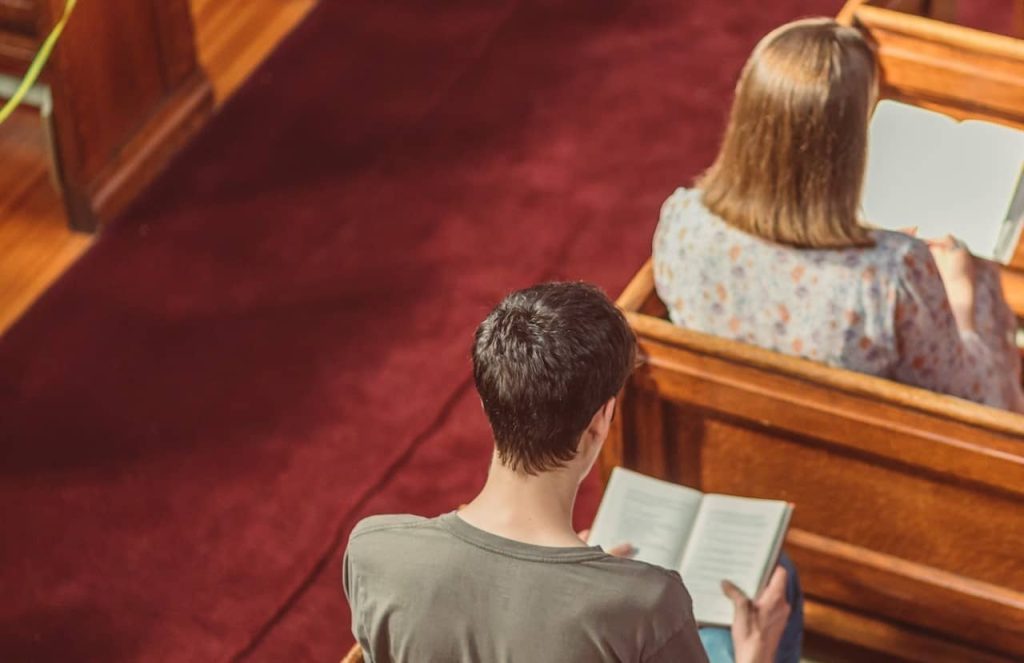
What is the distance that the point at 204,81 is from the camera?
4445 millimetres

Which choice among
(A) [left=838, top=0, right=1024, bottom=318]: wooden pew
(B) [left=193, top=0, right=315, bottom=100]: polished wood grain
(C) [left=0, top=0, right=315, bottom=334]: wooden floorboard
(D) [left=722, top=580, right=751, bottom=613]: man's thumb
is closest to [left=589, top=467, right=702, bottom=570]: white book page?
(D) [left=722, top=580, right=751, bottom=613]: man's thumb

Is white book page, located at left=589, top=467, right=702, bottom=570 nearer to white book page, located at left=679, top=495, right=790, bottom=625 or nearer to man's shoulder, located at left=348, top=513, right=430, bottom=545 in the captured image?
white book page, located at left=679, top=495, right=790, bottom=625

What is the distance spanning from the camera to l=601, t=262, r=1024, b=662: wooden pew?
8.19 feet

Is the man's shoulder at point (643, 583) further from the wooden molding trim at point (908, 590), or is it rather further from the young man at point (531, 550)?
the wooden molding trim at point (908, 590)

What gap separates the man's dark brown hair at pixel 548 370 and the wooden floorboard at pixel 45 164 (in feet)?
7.74

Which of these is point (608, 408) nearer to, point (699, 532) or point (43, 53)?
point (699, 532)

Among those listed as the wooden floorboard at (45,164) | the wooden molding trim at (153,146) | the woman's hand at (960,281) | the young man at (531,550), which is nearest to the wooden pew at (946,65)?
the woman's hand at (960,281)

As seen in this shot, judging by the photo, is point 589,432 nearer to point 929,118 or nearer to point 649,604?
point 649,604

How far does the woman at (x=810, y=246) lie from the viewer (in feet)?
7.94

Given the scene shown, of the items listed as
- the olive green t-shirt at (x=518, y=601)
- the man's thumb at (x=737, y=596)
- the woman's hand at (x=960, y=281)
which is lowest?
the man's thumb at (x=737, y=596)

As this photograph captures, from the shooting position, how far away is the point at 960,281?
2.64m

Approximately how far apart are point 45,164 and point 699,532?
98.9 inches

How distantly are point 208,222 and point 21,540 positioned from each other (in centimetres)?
110

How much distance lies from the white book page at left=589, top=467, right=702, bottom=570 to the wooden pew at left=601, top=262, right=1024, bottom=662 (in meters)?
0.14
